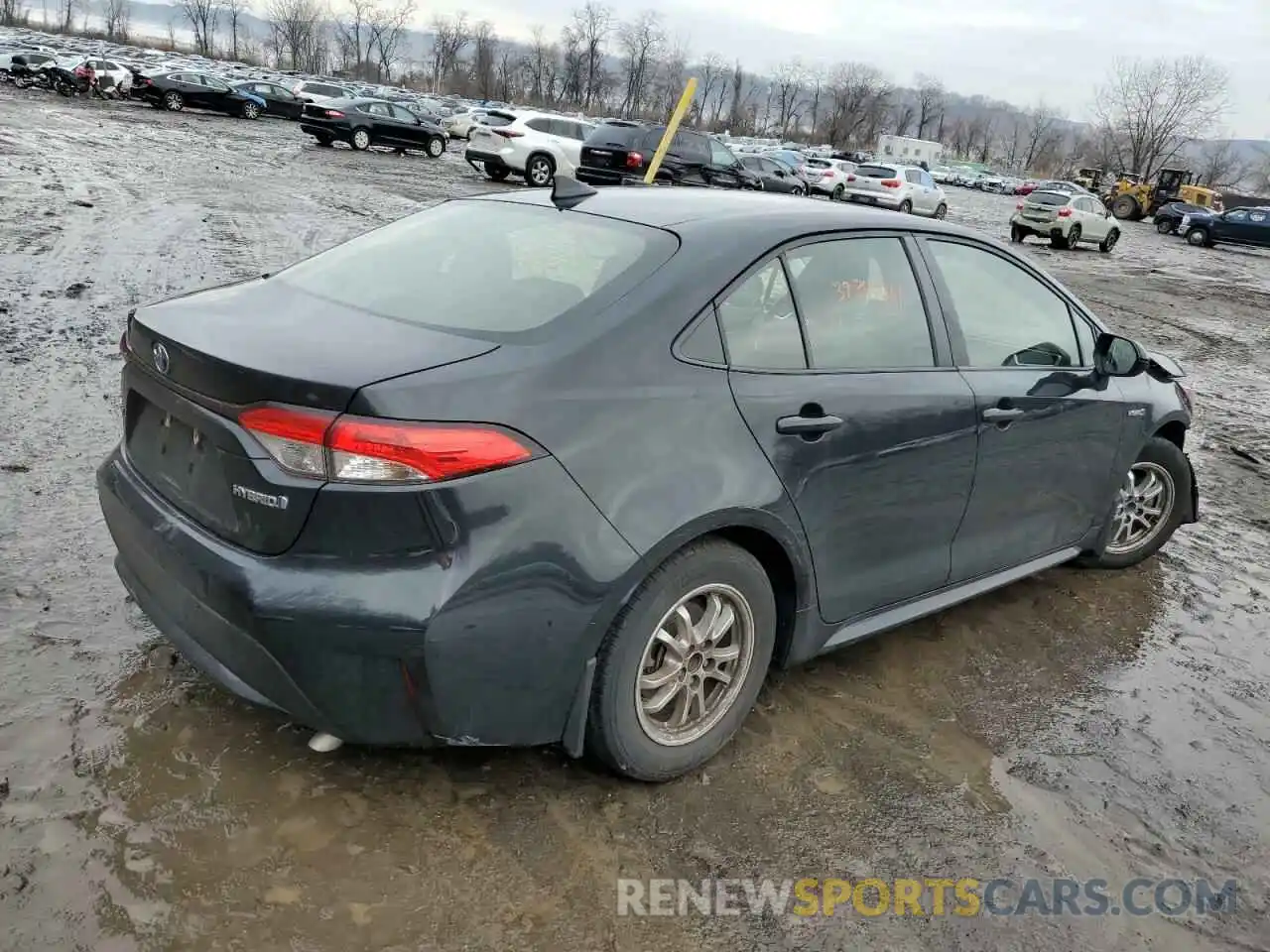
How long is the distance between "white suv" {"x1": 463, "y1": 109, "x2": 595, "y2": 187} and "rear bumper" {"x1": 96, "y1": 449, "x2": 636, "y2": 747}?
72.2 ft

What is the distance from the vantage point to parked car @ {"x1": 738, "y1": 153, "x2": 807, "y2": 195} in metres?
26.0

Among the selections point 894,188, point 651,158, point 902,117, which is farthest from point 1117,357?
point 902,117

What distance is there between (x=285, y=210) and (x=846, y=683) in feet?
41.6

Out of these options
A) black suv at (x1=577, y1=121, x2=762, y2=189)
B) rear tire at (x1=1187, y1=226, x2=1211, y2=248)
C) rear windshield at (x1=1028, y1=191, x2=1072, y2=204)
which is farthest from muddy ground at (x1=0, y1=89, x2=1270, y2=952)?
rear tire at (x1=1187, y1=226, x2=1211, y2=248)

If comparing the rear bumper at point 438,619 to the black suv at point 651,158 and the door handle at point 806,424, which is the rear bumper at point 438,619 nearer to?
the door handle at point 806,424

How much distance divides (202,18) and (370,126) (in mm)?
103106

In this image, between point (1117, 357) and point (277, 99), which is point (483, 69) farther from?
point (1117, 357)

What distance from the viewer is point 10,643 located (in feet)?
10.3

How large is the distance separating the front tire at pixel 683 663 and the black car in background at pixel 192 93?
3920 cm

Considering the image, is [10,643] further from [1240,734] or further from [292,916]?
[1240,734]

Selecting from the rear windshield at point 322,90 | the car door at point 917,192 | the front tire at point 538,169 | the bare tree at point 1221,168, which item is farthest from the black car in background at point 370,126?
the bare tree at point 1221,168

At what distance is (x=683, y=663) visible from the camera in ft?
9.06

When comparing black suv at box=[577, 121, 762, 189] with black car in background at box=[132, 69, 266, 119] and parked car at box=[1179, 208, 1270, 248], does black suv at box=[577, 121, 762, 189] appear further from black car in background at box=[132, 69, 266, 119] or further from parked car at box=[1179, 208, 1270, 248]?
black car in background at box=[132, 69, 266, 119]

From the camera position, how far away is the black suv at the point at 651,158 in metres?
20.5
